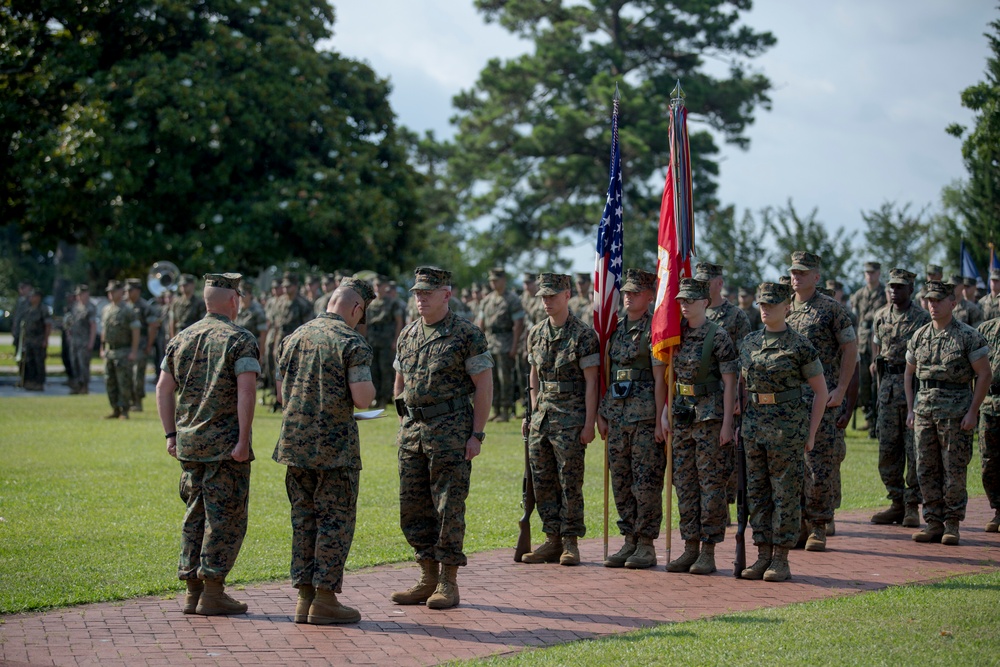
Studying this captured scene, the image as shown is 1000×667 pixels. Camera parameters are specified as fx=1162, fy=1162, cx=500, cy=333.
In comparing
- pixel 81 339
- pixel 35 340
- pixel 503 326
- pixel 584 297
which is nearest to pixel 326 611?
pixel 503 326

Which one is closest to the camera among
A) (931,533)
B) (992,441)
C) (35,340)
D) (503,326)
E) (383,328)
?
(931,533)

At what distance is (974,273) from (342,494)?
63.5 feet

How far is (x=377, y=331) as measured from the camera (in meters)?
22.3

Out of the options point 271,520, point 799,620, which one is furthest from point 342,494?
point 271,520

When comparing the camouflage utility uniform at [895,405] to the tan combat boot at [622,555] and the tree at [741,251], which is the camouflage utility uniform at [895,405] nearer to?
the tan combat boot at [622,555]

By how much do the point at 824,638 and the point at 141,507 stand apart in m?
7.42

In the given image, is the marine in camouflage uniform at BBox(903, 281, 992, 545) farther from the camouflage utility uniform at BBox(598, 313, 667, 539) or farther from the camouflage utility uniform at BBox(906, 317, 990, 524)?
the camouflage utility uniform at BBox(598, 313, 667, 539)

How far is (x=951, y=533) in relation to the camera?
10.4 metres

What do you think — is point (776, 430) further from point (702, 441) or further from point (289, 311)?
point (289, 311)

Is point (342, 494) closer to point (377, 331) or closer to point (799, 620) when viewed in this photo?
point (799, 620)

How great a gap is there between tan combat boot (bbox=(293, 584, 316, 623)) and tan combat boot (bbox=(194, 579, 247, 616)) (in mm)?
483

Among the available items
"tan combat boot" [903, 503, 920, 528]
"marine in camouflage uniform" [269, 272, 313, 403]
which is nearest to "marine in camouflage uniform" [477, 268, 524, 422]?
"marine in camouflage uniform" [269, 272, 313, 403]

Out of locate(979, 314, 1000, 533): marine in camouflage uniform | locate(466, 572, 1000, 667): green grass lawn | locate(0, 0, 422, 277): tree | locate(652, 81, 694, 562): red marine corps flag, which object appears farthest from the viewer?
locate(0, 0, 422, 277): tree

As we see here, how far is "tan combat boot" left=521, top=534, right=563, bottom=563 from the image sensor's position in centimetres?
955
